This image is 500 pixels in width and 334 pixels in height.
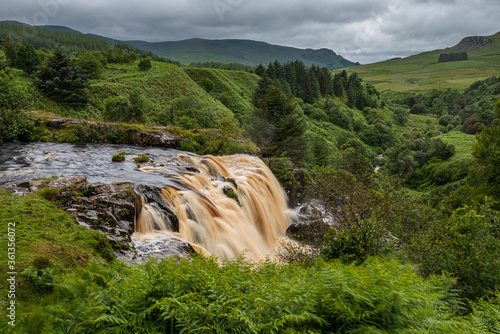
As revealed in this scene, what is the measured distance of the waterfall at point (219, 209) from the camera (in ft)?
42.9

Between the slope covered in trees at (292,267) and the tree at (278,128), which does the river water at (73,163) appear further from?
the tree at (278,128)

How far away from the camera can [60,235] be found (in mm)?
8617

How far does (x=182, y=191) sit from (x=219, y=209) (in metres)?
2.40

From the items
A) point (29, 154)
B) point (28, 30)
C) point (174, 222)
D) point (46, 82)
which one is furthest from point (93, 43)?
point (174, 222)

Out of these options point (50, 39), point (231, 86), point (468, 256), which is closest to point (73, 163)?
point (468, 256)

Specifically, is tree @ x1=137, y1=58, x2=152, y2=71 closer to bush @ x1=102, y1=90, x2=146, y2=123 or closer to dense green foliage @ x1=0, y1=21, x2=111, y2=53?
bush @ x1=102, y1=90, x2=146, y2=123

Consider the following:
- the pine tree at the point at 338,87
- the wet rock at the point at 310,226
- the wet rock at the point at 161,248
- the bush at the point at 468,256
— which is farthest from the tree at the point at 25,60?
the pine tree at the point at 338,87

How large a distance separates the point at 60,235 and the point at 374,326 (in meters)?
9.18

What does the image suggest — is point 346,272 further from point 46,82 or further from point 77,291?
point 46,82

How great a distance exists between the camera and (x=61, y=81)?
38.4 meters

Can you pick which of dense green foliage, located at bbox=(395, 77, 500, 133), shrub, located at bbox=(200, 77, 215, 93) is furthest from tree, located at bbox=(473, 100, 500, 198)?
dense green foliage, located at bbox=(395, 77, 500, 133)

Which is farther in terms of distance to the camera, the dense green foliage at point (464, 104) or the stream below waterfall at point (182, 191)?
the dense green foliage at point (464, 104)

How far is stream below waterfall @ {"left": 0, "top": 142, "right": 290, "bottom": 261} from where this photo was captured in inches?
515

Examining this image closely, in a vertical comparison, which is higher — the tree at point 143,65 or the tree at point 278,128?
the tree at point 143,65
